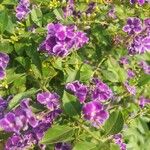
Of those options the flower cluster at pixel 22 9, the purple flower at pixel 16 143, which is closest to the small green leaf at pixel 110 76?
the flower cluster at pixel 22 9

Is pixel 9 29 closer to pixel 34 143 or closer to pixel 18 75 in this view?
pixel 18 75

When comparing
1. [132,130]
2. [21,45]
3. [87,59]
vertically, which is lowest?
[132,130]

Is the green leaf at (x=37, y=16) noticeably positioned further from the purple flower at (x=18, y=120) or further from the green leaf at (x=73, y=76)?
the purple flower at (x=18, y=120)

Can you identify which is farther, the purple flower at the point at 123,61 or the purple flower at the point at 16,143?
the purple flower at the point at 123,61

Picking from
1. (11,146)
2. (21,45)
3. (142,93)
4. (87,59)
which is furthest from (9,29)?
(142,93)

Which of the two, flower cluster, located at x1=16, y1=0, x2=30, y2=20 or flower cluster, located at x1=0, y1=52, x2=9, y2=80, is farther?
flower cluster, located at x1=16, y1=0, x2=30, y2=20

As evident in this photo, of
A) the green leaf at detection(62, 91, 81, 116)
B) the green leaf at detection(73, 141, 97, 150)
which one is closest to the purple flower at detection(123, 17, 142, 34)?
the green leaf at detection(62, 91, 81, 116)

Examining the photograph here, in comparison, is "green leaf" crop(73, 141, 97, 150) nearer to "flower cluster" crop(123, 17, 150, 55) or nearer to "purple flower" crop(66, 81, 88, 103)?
"purple flower" crop(66, 81, 88, 103)
